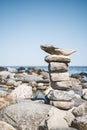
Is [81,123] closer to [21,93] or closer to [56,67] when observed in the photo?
[56,67]

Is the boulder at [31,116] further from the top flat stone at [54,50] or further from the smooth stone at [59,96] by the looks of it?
the top flat stone at [54,50]

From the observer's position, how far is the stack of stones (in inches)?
487

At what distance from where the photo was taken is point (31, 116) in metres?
11.0

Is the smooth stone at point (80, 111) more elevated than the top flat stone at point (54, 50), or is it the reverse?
the top flat stone at point (54, 50)

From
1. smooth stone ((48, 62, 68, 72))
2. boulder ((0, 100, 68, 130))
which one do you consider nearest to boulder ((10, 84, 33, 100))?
smooth stone ((48, 62, 68, 72))

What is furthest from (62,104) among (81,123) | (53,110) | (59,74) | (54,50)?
(54,50)

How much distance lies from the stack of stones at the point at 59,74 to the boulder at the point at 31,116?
80 centimetres

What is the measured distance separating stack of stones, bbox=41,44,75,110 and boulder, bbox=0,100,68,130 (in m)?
0.80

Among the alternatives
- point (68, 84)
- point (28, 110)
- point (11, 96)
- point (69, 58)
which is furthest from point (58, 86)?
point (11, 96)

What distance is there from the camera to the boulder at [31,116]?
428 inches

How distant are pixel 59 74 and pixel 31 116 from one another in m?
2.79

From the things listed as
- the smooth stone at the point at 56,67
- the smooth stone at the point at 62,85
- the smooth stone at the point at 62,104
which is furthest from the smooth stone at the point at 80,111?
the smooth stone at the point at 56,67

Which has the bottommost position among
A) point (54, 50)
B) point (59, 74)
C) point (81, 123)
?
point (81, 123)

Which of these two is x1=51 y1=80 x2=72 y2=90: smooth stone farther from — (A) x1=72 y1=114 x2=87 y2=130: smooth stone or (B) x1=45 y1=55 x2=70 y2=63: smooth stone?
(A) x1=72 y1=114 x2=87 y2=130: smooth stone
